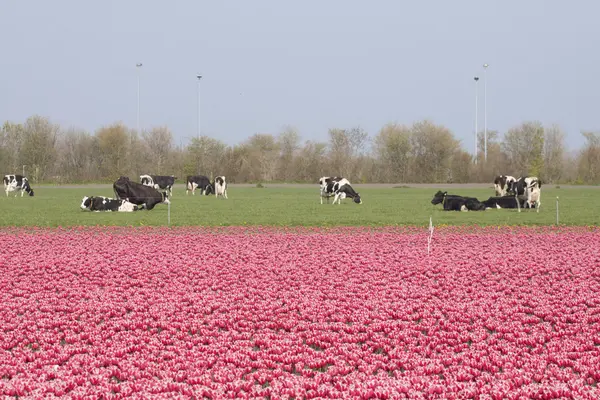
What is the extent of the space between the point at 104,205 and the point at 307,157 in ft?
243

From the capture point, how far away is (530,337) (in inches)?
342

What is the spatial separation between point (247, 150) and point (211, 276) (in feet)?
327

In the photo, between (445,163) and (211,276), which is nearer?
(211,276)

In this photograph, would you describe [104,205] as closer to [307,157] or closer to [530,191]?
[530,191]

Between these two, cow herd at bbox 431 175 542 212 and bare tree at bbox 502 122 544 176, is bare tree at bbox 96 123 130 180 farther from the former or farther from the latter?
cow herd at bbox 431 175 542 212

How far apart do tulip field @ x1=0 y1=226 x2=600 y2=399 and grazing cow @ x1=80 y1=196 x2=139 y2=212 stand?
18.1 m

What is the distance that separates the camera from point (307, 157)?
358 ft

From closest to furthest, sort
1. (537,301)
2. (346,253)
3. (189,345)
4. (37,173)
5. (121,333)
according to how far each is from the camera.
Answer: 1. (189,345)
2. (121,333)
3. (537,301)
4. (346,253)
5. (37,173)

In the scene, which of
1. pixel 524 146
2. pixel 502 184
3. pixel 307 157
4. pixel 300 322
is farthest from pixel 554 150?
pixel 300 322

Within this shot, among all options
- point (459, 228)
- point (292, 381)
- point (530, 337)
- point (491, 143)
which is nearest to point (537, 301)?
point (530, 337)

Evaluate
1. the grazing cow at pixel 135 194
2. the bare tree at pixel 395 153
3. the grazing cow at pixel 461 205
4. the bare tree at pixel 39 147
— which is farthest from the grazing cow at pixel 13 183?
the bare tree at pixel 395 153

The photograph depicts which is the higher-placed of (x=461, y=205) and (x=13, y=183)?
(x=13, y=183)

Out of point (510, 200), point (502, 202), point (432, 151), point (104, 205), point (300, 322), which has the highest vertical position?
point (432, 151)

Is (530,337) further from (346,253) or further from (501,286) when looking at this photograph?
(346,253)
